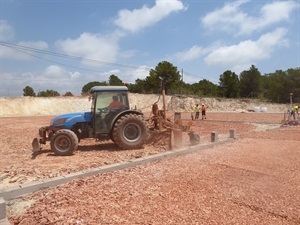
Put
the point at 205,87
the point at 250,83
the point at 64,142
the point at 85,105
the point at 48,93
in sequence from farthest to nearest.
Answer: the point at 205,87, the point at 250,83, the point at 48,93, the point at 85,105, the point at 64,142

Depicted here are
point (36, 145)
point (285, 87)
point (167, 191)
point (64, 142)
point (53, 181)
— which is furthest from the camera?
point (285, 87)

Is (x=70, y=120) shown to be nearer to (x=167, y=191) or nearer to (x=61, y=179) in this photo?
(x=61, y=179)

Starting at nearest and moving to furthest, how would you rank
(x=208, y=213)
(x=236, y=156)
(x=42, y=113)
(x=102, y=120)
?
1. (x=208, y=213)
2. (x=236, y=156)
3. (x=102, y=120)
4. (x=42, y=113)

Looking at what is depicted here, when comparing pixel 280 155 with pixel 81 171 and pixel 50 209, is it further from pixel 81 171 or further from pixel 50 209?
pixel 50 209

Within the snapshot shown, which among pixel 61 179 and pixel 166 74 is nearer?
pixel 61 179

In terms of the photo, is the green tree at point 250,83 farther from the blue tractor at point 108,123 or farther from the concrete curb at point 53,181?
the concrete curb at point 53,181

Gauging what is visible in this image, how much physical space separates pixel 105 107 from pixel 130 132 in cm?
113

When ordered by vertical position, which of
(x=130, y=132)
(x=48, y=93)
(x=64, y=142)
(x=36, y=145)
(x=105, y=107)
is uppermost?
(x=48, y=93)

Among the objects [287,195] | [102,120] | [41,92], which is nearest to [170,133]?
[102,120]

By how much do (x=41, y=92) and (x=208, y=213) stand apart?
5417cm

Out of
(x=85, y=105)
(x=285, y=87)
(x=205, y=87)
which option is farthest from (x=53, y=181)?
(x=205, y=87)

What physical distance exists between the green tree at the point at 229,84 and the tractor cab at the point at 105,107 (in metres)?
61.4

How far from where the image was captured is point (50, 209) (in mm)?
4922

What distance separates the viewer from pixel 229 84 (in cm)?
6912
